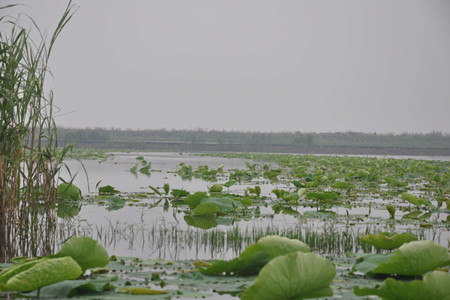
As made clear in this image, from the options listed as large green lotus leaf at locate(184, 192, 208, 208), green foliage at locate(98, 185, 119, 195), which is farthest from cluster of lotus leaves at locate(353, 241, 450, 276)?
green foliage at locate(98, 185, 119, 195)

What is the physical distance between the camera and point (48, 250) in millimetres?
4094

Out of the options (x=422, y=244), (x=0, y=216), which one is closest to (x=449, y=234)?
(x=422, y=244)

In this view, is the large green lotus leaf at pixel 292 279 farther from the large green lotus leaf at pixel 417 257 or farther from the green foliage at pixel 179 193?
the green foliage at pixel 179 193

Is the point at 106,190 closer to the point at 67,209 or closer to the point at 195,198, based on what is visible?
the point at 67,209

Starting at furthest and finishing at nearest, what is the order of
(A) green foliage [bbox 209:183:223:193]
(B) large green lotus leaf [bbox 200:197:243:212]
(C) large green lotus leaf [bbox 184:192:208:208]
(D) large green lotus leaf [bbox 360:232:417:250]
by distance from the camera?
(A) green foliage [bbox 209:183:223:193], (C) large green lotus leaf [bbox 184:192:208:208], (B) large green lotus leaf [bbox 200:197:243:212], (D) large green lotus leaf [bbox 360:232:417:250]

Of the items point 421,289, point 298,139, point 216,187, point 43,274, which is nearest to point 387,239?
point 421,289

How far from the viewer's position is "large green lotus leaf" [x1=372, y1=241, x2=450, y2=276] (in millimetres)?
2754

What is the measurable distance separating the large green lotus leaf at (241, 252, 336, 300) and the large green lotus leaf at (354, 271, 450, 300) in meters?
0.19

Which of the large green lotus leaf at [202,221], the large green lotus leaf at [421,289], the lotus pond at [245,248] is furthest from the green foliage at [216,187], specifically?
the large green lotus leaf at [421,289]

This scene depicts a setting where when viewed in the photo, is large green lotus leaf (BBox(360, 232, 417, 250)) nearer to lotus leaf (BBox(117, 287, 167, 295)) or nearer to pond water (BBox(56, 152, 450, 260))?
pond water (BBox(56, 152, 450, 260))

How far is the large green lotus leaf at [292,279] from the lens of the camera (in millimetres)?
2201

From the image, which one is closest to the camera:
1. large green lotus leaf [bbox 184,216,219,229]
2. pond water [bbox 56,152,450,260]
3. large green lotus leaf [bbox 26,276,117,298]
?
large green lotus leaf [bbox 26,276,117,298]

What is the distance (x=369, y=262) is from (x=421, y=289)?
0.90 metres

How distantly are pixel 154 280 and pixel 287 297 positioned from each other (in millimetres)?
911
